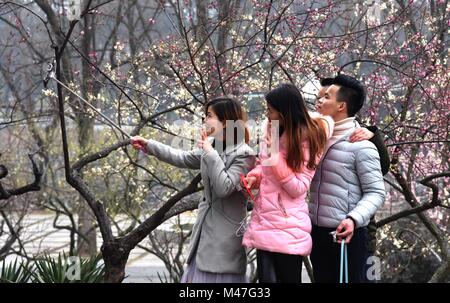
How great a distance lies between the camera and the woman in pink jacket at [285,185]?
308 centimetres

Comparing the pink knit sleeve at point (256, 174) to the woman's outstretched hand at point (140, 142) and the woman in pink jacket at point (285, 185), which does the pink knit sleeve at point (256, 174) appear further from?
the woman's outstretched hand at point (140, 142)

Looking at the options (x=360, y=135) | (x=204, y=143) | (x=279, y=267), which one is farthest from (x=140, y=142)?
(x=360, y=135)

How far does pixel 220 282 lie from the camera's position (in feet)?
10.7

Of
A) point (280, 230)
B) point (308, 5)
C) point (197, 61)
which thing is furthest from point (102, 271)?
point (308, 5)

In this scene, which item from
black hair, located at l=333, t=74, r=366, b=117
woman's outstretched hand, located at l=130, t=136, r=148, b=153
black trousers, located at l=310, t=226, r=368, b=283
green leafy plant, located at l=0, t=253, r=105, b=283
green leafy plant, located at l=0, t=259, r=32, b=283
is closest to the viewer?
black trousers, located at l=310, t=226, r=368, b=283

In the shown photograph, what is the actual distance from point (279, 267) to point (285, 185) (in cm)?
38

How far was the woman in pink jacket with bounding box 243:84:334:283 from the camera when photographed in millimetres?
3076

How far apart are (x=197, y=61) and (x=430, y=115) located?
6.42 ft

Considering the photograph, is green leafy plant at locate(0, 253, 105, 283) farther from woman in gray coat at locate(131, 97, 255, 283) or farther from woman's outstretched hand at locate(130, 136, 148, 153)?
woman in gray coat at locate(131, 97, 255, 283)

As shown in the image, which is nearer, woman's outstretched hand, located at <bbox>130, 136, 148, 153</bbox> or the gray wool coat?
the gray wool coat

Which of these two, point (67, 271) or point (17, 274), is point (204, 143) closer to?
point (67, 271)

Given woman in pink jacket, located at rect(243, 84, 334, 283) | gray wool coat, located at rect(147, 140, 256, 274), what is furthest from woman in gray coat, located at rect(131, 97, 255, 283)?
woman in pink jacket, located at rect(243, 84, 334, 283)

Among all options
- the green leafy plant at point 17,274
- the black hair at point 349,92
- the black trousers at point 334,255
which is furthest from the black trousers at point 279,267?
the green leafy plant at point 17,274

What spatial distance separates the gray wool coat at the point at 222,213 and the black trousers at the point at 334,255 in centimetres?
35
